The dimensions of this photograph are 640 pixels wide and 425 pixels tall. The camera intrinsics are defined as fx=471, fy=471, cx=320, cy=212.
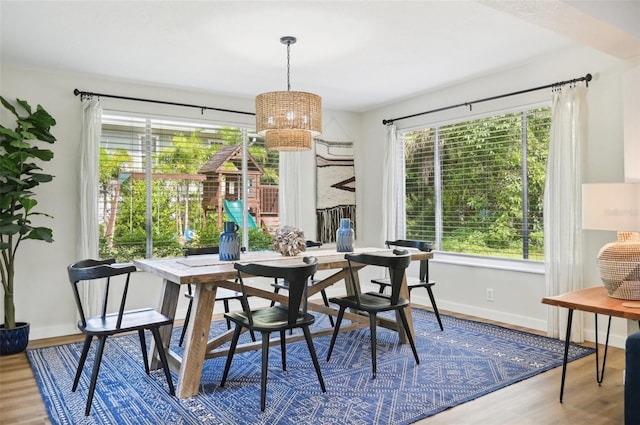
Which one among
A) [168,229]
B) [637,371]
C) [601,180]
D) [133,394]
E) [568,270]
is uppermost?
[601,180]

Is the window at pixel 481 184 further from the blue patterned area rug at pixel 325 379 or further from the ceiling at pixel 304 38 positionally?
the blue patterned area rug at pixel 325 379

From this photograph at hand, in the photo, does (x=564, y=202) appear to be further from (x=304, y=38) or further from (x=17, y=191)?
(x=17, y=191)

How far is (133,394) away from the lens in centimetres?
285

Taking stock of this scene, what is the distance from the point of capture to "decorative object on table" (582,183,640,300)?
255 cm

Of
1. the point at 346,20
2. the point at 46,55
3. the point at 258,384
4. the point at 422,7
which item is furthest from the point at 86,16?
the point at 258,384

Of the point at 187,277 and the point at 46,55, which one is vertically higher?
the point at 46,55

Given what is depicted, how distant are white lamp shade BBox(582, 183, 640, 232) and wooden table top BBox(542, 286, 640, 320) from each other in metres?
0.40

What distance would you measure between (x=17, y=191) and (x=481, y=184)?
13.9 ft

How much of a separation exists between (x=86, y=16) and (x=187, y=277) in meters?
1.88

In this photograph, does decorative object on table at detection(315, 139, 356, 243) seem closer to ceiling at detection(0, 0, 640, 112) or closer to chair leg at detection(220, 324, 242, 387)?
ceiling at detection(0, 0, 640, 112)

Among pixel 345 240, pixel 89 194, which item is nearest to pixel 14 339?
pixel 89 194

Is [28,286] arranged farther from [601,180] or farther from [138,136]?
[601,180]

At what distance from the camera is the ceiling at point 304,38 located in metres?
2.94

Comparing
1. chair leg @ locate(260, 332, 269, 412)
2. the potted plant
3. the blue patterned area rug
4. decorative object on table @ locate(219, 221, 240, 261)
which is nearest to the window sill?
the blue patterned area rug
